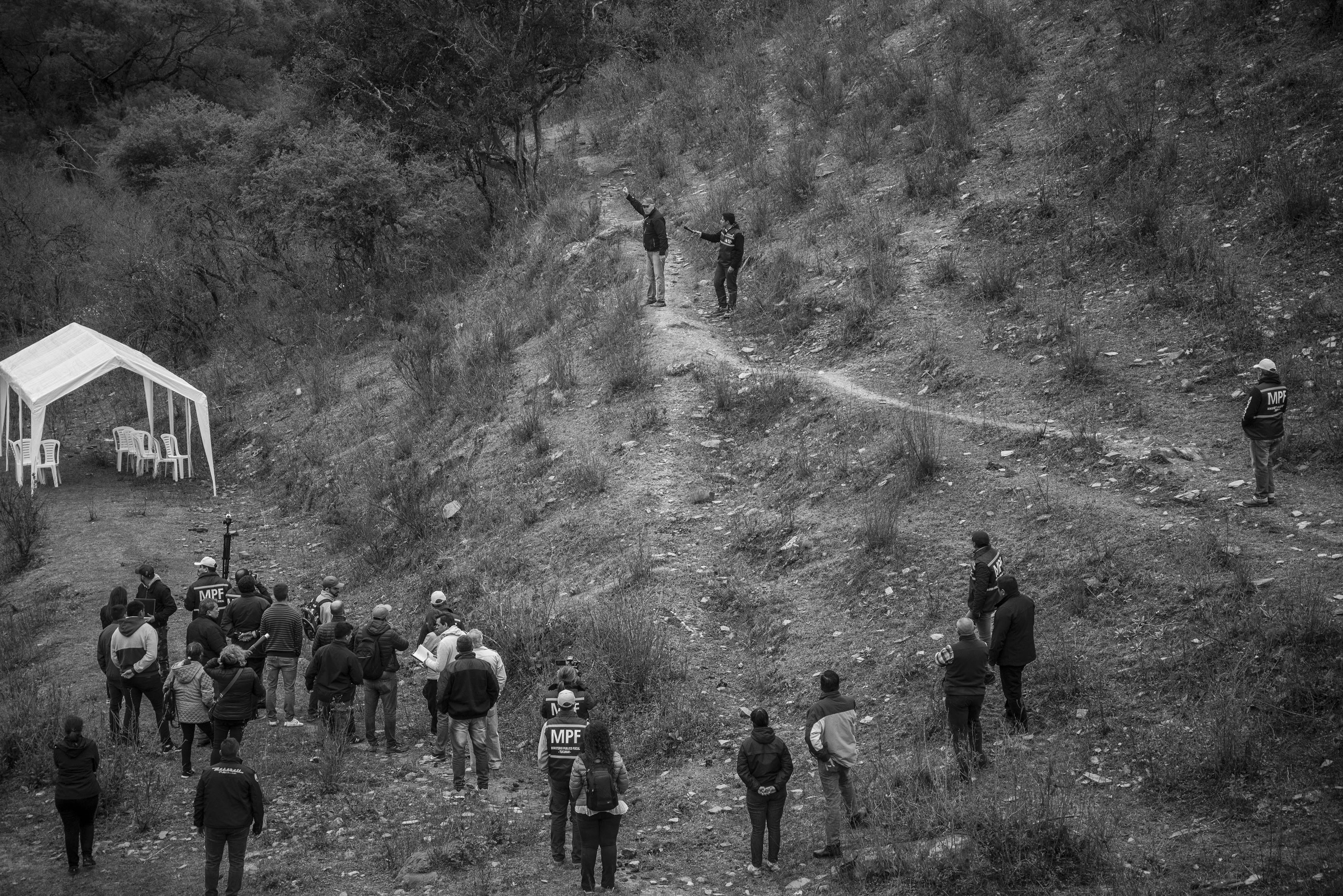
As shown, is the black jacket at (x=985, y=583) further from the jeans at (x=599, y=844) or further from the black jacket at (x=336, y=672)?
the black jacket at (x=336, y=672)

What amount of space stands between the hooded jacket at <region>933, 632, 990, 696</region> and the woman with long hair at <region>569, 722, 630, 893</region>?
8.61 ft

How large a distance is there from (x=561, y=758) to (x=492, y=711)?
70.5 inches

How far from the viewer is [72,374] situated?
752 inches

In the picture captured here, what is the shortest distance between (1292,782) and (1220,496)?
3770mm

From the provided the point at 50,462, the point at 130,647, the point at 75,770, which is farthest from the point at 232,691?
the point at 50,462

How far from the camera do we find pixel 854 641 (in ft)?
36.1

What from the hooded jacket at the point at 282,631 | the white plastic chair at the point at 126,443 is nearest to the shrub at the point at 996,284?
the hooded jacket at the point at 282,631

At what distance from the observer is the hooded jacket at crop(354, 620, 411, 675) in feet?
35.4

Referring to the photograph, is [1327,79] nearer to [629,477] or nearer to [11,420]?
[629,477]

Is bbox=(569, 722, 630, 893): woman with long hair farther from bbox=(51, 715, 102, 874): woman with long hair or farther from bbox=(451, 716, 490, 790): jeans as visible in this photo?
bbox=(51, 715, 102, 874): woman with long hair

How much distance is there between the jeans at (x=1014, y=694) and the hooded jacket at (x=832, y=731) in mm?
1750

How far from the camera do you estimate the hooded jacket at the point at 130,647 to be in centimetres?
1077

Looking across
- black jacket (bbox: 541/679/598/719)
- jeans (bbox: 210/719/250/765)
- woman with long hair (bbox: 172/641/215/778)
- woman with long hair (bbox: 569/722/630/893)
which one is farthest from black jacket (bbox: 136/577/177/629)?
woman with long hair (bbox: 569/722/630/893)

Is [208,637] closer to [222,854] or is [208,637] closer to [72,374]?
[222,854]
